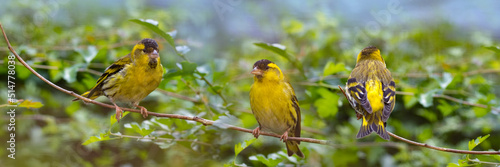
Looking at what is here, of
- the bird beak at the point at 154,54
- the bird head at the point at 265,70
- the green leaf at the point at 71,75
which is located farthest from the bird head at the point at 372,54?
the green leaf at the point at 71,75

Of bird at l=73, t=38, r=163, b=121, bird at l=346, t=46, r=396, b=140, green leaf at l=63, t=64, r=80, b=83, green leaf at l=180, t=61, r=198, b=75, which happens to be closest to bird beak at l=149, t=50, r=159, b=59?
bird at l=73, t=38, r=163, b=121

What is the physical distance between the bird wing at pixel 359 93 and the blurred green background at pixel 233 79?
1.05ft

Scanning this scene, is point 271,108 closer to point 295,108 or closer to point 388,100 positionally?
point 295,108

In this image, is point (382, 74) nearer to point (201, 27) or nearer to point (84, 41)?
point (84, 41)

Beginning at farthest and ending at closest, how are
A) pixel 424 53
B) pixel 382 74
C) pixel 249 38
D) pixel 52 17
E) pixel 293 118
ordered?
pixel 249 38 → pixel 52 17 → pixel 424 53 → pixel 293 118 → pixel 382 74

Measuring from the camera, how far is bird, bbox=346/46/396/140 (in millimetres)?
501

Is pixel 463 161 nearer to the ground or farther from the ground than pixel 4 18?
nearer to the ground

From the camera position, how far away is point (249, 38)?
2115mm

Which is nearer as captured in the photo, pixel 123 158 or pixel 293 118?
pixel 293 118

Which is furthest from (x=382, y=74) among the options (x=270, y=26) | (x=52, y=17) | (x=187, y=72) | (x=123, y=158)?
(x=270, y=26)

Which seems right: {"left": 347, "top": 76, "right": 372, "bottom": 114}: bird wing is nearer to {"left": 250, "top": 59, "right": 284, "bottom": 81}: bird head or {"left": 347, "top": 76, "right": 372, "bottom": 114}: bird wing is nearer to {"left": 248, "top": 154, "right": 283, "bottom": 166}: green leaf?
{"left": 250, "top": 59, "right": 284, "bottom": 81}: bird head

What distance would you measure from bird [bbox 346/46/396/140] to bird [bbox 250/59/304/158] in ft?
0.43

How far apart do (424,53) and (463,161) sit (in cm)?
103

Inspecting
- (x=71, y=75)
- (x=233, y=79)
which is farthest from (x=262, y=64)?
(x=233, y=79)
